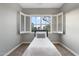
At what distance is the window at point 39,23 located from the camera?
105 inches

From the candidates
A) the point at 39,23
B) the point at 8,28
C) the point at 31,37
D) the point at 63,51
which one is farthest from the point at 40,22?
the point at 63,51

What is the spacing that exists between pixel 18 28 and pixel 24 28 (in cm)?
16

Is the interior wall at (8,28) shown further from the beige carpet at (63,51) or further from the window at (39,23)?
the beige carpet at (63,51)

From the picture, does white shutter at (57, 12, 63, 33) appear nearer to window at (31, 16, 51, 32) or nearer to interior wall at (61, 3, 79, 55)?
interior wall at (61, 3, 79, 55)

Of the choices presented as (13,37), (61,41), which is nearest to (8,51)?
(13,37)

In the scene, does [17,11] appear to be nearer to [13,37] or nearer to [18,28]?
[18,28]

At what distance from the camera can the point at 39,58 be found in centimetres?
67

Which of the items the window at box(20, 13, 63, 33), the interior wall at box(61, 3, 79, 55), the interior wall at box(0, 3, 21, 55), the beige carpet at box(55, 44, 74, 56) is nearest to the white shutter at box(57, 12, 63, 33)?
the window at box(20, 13, 63, 33)

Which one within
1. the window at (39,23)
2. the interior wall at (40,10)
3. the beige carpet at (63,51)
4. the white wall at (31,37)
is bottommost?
the beige carpet at (63,51)

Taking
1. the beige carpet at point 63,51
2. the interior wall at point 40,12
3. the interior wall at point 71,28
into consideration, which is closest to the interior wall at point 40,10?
the interior wall at point 40,12

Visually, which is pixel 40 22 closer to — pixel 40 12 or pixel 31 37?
pixel 40 12

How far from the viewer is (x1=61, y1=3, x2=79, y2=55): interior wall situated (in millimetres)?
2407

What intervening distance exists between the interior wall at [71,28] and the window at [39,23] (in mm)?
194

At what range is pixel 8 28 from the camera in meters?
2.56
